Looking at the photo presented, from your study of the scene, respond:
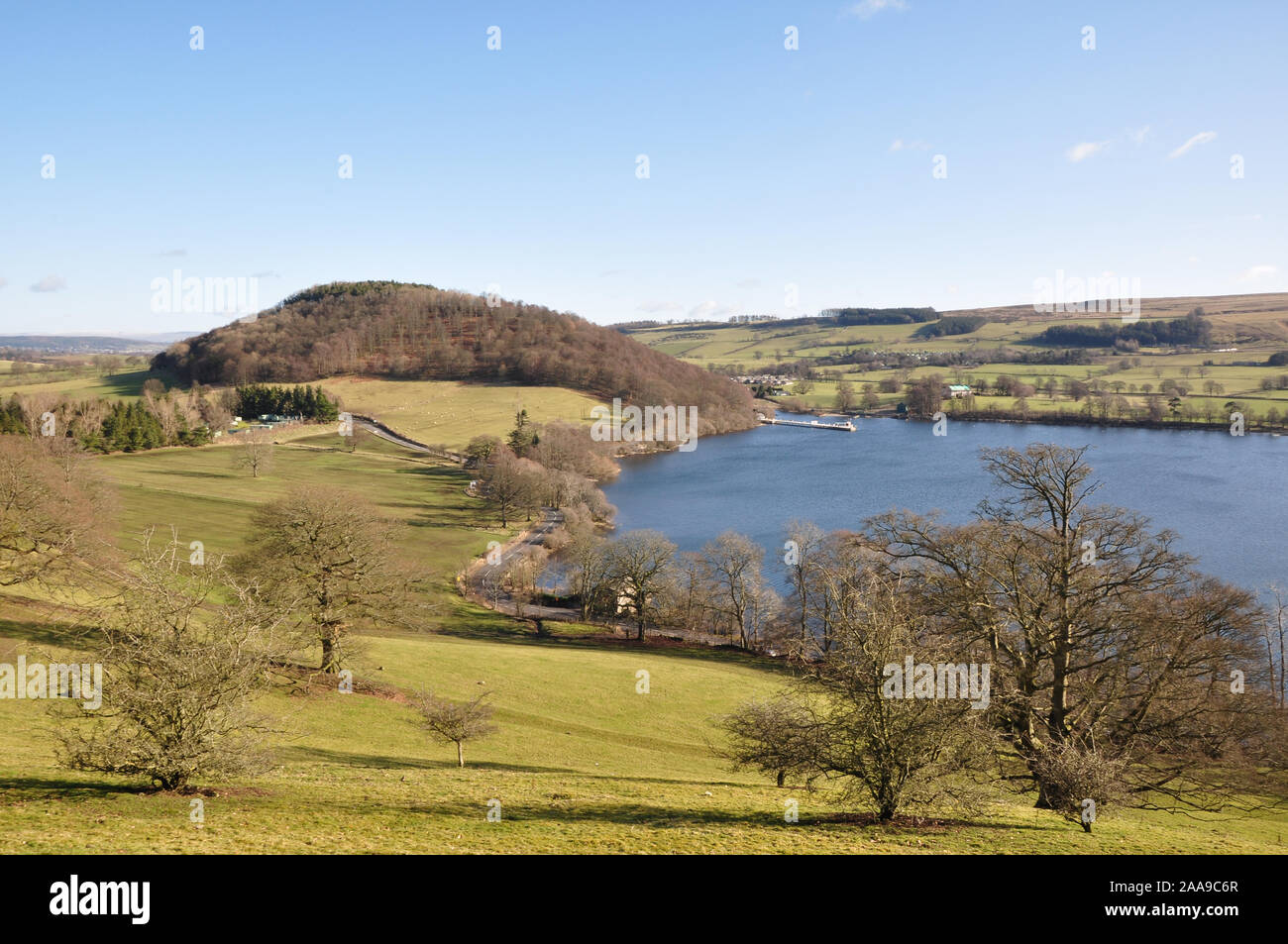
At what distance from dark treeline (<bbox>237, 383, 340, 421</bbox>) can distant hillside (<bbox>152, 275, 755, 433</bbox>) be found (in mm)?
14023

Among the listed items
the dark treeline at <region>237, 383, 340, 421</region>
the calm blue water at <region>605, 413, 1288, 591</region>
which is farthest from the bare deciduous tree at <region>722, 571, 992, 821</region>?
the dark treeline at <region>237, 383, 340, 421</region>

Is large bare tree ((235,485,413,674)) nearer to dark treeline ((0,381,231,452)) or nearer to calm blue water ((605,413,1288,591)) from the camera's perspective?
calm blue water ((605,413,1288,591))

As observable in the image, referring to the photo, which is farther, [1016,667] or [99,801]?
[1016,667]

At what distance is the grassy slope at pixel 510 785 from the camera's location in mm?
13438

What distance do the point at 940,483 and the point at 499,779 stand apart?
86.9 meters

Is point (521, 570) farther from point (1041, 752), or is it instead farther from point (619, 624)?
point (1041, 752)

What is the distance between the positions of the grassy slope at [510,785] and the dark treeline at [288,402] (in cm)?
9309

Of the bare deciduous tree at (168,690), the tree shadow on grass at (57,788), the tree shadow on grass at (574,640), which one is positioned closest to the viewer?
the bare deciduous tree at (168,690)

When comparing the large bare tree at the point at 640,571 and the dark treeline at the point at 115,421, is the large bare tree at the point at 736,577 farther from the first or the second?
the dark treeline at the point at 115,421

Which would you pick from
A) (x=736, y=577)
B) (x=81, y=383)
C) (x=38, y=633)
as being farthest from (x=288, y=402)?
(x=38, y=633)

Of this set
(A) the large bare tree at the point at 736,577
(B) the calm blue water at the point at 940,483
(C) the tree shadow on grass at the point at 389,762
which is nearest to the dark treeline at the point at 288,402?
(B) the calm blue water at the point at 940,483

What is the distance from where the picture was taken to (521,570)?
196 ft
